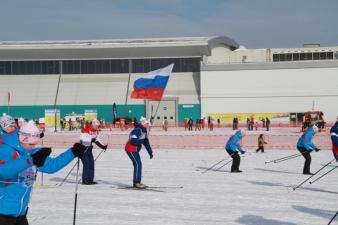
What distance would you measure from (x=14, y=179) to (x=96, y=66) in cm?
6385

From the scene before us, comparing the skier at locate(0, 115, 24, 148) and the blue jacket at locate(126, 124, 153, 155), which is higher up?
the skier at locate(0, 115, 24, 148)

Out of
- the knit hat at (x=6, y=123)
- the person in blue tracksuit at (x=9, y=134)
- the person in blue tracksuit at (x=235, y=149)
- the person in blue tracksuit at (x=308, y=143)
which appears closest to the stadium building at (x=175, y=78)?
the person in blue tracksuit at (x=235, y=149)

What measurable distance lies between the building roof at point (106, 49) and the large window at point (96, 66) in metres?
0.65

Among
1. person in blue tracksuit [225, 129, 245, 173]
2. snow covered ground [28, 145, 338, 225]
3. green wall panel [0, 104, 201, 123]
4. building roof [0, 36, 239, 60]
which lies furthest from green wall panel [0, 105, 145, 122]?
person in blue tracksuit [225, 129, 245, 173]

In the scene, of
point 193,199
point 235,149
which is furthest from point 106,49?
point 193,199

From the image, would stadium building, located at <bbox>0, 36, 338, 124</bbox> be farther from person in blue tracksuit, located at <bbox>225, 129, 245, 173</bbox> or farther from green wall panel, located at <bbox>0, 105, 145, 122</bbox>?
person in blue tracksuit, located at <bbox>225, 129, 245, 173</bbox>

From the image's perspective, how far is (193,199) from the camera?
34.3 feet

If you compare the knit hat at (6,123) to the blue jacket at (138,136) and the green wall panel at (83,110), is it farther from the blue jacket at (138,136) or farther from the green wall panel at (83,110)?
the green wall panel at (83,110)

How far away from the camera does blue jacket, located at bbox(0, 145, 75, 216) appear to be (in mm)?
4598

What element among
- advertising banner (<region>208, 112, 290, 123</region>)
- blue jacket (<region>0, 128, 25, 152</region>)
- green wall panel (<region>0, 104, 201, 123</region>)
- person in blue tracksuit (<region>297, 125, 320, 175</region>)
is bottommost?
person in blue tracksuit (<region>297, 125, 320, 175</region>)

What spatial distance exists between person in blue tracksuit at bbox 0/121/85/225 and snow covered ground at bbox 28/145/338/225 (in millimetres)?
3367

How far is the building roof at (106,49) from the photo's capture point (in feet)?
214

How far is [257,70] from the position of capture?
61.4 meters

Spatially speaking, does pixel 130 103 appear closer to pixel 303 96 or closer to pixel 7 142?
pixel 303 96
